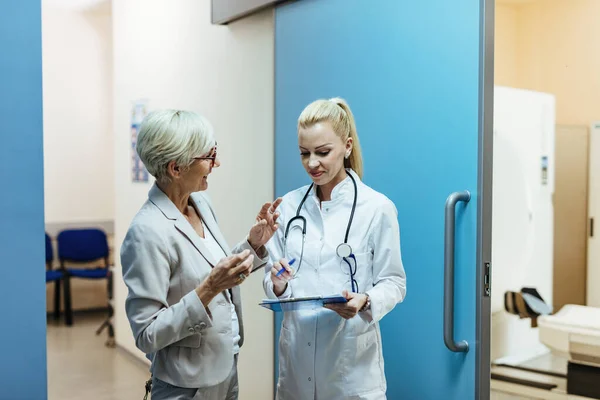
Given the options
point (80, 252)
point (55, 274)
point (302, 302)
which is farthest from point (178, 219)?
point (80, 252)

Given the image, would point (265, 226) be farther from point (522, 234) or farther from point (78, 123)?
point (78, 123)

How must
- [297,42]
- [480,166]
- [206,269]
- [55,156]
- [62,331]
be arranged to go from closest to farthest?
[206,269] → [480,166] → [297,42] → [62,331] → [55,156]

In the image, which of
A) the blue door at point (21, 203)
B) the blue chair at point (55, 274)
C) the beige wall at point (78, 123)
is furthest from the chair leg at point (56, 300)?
the blue door at point (21, 203)

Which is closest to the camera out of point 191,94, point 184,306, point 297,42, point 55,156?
point 184,306

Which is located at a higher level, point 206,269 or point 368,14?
point 368,14

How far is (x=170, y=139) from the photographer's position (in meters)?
1.68

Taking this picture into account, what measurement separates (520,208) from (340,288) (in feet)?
7.77

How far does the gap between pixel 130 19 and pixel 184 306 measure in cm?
344

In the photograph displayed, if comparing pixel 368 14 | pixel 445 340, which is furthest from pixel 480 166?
pixel 368 14

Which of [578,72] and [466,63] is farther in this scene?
[578,72]

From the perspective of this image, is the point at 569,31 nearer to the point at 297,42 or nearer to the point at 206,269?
the point at 297,42

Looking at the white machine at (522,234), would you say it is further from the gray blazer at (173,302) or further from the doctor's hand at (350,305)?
the gray blazer at (173,302)

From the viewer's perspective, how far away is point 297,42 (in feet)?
9.29

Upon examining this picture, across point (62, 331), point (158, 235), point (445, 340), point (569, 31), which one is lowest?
point (62, 331)
